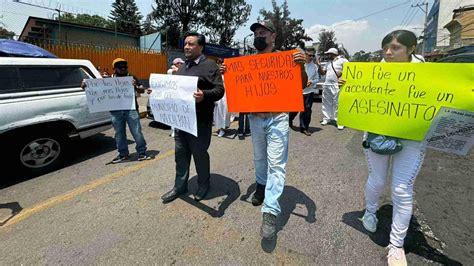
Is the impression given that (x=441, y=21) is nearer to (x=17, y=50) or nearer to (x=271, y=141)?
(x=271, y=141)

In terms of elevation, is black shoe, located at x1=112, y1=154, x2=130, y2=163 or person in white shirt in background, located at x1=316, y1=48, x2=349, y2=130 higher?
person in white shirt in background, located at x1=316, y1=48, x2=349, y2=130

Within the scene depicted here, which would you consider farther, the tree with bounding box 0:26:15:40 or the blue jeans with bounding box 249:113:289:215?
the tree with bounding box 0:26:15:40

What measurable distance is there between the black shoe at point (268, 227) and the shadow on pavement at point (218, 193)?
0.66 metres

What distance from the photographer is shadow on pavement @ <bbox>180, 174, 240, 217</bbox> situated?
10.2 feet

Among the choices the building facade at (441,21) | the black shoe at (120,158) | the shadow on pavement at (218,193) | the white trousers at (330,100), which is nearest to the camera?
the shadow on pavement at (218,193)

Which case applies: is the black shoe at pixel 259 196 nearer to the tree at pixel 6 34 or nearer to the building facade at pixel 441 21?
the tree at pixel 6 34

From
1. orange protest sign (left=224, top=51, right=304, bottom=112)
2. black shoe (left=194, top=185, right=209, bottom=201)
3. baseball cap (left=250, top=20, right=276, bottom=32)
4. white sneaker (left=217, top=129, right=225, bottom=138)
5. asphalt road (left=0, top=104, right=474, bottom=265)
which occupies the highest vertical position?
baseball cap (left=250, top=20, right=276, bottom=32)

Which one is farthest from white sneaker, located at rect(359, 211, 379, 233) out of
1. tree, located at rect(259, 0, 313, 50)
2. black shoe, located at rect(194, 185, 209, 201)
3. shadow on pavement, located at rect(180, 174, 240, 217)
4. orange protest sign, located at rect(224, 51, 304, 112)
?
tree, located at rect(259, 0, 313, 50)

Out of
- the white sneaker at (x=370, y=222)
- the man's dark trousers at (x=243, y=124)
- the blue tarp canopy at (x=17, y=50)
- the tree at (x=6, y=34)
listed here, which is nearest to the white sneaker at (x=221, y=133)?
the man's dark trousers at (x=243, y=124)

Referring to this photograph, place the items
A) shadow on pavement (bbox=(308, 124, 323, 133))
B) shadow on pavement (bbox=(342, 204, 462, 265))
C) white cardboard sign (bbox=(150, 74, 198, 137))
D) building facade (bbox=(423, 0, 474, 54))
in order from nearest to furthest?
shadow on pavement (bbox=(342, 204, 462, 265)), white cardboard sign (bbox=(150, 74, 198, 137)), shadow on pavement (bbox=(308, 124, 323, 133)), building facade (bbox=(423, 0, 474, 54))

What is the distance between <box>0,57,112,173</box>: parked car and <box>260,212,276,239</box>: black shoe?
12.5 feet

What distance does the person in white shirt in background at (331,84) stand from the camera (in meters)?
6.90

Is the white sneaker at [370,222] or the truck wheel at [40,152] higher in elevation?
the truck wheel at [40,152]

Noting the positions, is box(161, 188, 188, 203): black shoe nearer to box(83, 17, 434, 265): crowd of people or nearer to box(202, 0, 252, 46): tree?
box(83, 17, 434, 265): crowd of people
